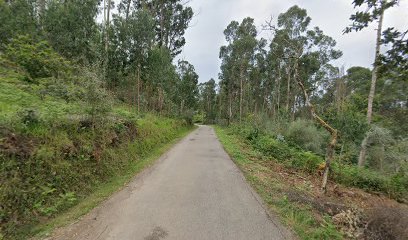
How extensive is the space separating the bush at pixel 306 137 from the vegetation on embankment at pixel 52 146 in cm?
1235

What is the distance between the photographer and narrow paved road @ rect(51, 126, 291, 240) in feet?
13.3

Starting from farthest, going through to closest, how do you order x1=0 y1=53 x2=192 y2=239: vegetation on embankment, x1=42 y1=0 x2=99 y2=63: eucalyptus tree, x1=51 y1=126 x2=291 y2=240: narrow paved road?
x1=42 y1=0 x2=99 y2=63: eucalyptus tree → x1=0 y1=53 x2=192 y2=239: vegetation on embankment → x1=51 y1=126 x2=291 y2=240: narrow paved road

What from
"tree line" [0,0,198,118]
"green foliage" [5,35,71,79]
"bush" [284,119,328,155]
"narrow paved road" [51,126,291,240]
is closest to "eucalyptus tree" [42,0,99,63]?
"tree line" [0,0,198,118]

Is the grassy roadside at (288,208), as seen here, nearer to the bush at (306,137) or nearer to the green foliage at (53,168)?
the green foliage at (53,168)

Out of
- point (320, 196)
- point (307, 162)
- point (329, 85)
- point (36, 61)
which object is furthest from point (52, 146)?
point (329, 85)

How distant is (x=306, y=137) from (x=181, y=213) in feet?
52.3

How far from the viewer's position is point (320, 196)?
6789 mm

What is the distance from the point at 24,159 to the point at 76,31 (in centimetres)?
1371

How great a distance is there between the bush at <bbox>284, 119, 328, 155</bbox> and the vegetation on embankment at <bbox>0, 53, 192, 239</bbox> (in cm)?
1235

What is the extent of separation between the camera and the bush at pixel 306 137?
17.8 m

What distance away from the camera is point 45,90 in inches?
340

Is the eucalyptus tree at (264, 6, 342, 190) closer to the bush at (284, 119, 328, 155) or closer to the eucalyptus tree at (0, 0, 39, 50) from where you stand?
the bush at (284, 119, 328, 155)

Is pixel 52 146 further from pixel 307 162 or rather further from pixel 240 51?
pixel 240 51

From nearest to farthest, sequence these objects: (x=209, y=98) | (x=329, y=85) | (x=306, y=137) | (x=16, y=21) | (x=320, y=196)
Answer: (x=320, y=196) → (x=16, y=21) → (x=306, y=137) → (x=329, y=85) → (x=209, y=98)
